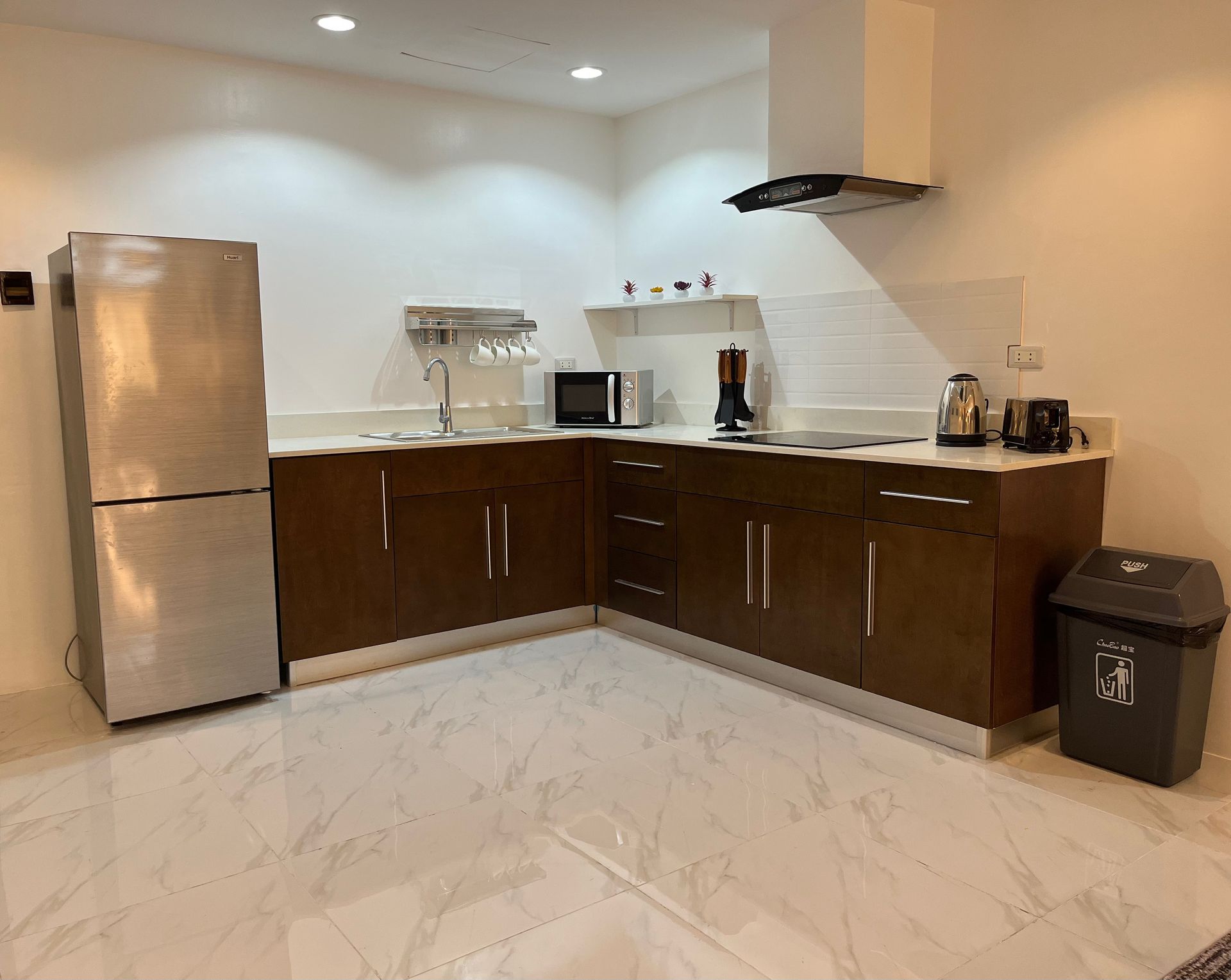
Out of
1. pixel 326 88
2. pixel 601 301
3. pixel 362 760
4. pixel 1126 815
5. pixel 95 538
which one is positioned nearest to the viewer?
pixel 1126 815

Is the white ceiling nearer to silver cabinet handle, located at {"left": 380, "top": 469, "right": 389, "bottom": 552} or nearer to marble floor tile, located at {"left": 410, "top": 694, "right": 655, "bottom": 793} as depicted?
silver cabinet handle, located at {"left": 380, "top": 469, "right": 389, "bottom": 552}

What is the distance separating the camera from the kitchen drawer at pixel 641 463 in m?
3.83

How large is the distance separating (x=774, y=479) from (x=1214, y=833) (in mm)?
1629

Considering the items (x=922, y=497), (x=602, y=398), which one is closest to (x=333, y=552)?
(x=602, y=398)

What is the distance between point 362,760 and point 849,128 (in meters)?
2.69

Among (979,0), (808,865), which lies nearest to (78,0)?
(979,0)

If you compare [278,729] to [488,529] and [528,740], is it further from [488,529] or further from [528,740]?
[488,529]

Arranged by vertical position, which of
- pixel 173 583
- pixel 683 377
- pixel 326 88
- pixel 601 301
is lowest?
pixel 173 583

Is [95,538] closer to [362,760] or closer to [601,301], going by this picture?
[362,760]

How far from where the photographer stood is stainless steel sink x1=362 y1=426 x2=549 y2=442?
3.87 meters

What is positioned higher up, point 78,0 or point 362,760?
point 78,0

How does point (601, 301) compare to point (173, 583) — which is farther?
point (601, 301)

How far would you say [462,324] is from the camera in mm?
4375

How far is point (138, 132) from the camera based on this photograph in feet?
12.0
